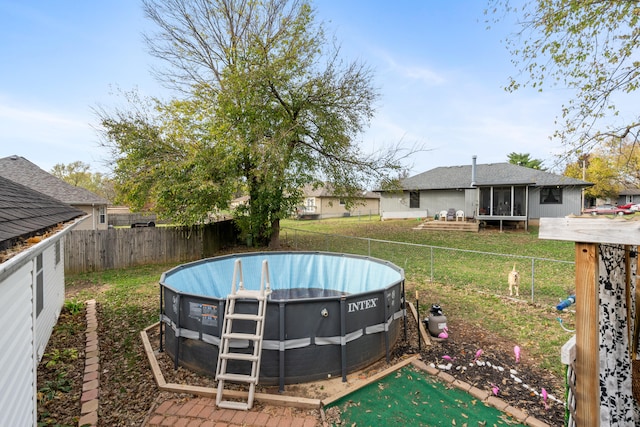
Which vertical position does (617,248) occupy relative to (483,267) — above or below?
above

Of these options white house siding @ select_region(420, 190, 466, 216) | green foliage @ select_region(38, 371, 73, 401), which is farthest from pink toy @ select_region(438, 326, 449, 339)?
white house siding @ select_region(420, 190, 466, 216)

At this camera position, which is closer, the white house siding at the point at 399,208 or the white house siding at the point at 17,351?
the white house siding at the point at 17,351

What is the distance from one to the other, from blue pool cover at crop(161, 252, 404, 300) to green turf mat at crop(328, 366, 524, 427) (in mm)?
2500

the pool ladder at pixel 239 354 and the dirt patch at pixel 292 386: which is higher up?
the pool ladder at pixel 239 354

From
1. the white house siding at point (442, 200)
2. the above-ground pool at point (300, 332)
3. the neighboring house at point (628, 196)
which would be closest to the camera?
the above-ground pool at point (300, 332)

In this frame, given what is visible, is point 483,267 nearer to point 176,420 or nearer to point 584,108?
point 584,108

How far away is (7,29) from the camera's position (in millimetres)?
8383

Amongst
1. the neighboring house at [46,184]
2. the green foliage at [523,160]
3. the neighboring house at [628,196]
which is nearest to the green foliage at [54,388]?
the neighboring house at [46,184]

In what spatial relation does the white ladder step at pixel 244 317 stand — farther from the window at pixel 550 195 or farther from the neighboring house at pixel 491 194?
the window at pixel 550 195

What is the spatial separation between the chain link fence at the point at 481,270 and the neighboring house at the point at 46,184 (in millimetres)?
13702

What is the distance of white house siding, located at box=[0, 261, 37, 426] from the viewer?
98.0 inches

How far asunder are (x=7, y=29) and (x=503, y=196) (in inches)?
986

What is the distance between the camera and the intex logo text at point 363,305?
4.60 m

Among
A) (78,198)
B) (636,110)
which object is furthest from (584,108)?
(78,198)
